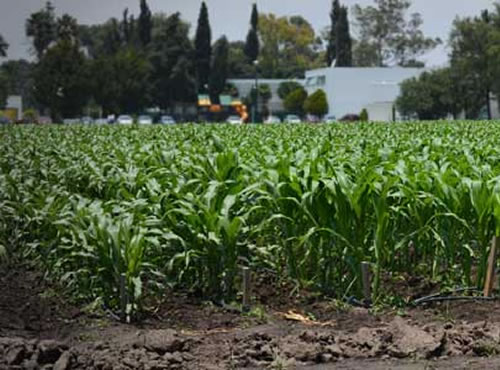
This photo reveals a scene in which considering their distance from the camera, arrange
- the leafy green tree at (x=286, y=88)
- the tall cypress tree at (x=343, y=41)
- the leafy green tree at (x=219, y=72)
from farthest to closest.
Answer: the tall cypress tree at (x=343, y=41) < the leafy green tree at (x=286, y=88) < the leafy green tree at (x=219, y=72)

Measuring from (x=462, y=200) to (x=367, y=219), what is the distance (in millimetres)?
701

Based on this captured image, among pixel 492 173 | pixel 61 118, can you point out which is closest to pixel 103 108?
pixel 61 118

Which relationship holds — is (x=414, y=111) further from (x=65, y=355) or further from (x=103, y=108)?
(x=65, y=355)

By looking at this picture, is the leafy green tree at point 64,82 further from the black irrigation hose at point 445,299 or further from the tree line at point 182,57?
the black irrigation hose at point 445,299

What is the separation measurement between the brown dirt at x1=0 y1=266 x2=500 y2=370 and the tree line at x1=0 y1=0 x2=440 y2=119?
Result: 27.3 m

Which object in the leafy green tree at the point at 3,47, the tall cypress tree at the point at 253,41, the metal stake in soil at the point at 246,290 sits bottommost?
the metal stake in soil at the point at 246,290

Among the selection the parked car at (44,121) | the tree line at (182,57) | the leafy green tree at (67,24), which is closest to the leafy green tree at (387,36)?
the tree line at (182,57)

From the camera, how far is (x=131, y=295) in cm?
618

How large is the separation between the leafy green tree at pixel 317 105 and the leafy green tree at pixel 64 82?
24.3 m

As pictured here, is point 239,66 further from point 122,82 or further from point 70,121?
point 70,121

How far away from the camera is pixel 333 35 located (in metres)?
122

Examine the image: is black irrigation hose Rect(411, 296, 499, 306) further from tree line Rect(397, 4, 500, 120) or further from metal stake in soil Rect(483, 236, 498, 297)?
tree line Rect(397, 4, 500, 120)

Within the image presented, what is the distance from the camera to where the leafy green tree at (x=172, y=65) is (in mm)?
89938

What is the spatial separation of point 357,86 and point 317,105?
26.3 feet
